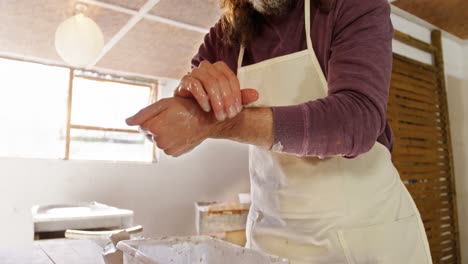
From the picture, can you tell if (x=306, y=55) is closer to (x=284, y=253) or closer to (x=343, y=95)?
(x=343, y=95)

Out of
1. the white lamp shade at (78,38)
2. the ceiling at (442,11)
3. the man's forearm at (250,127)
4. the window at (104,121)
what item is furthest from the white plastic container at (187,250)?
the window at (104,121)

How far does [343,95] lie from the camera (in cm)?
55

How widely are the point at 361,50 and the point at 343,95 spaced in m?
0.11

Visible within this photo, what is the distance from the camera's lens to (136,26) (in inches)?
83.9

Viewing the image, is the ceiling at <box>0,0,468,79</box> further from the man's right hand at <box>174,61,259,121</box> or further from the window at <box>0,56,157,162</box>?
the man's right hand at <box>174,61,259,121</box>

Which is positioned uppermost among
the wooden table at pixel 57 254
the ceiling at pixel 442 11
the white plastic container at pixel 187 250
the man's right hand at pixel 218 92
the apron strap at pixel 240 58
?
the ceiling at pixel 442 11

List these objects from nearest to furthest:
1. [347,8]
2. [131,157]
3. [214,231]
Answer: [347,8] → [214,231] → [131,157]

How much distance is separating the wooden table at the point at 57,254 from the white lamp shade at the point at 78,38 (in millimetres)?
1117

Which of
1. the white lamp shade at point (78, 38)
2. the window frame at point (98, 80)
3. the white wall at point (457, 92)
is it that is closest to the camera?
the white lamp shade at point (78, 38)

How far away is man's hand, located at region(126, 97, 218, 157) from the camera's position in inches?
18.2

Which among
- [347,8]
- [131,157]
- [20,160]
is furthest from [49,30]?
Answer: [347,8]

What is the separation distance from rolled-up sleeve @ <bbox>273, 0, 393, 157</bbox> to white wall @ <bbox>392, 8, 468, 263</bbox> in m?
2.12

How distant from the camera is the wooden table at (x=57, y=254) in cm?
81

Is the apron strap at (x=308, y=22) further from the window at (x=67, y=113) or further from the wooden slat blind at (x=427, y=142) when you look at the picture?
the window at (x=67, y=113)
